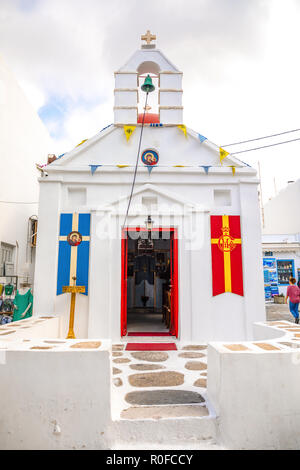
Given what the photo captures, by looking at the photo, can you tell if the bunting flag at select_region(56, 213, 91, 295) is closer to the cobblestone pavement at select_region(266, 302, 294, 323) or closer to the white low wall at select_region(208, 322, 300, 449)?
the white low wall at select_region(208, 322, 300, 449)

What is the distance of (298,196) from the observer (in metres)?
20.7

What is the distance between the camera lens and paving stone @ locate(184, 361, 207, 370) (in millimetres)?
4926

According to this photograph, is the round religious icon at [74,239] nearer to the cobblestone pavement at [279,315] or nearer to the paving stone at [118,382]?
the paving stone at [118,382]

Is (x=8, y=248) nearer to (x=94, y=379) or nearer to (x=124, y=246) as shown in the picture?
(x=124, y=246)

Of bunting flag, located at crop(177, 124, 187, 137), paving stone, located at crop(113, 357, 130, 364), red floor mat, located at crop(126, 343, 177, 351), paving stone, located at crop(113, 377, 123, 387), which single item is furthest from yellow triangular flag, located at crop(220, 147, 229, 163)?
paving stone, located at crop(113, 377, 123, 387)

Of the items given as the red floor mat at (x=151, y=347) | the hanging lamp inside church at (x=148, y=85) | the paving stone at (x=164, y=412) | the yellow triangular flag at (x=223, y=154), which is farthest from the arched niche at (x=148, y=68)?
the paving stone at (x=164, y=412)

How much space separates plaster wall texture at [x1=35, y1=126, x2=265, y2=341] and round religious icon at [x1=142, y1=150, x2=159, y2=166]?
0.60 ft

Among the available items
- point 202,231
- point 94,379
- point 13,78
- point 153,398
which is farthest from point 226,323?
point 13,78

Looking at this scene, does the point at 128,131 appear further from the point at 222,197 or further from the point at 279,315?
the point at 279,315

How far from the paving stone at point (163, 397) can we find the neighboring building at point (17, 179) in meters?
6.57

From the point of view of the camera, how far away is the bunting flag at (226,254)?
7.26 metres

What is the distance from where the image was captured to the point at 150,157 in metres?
7.80

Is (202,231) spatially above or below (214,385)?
above

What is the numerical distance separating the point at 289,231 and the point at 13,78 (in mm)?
19791
